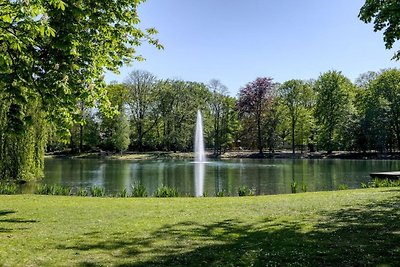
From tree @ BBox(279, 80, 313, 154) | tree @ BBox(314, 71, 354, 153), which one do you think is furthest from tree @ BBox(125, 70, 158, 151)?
tree @ BBox(314, 71, 354, 153)

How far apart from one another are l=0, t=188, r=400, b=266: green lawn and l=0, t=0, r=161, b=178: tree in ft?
9.34

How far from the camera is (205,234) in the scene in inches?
372

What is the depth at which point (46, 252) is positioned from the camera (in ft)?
25.5

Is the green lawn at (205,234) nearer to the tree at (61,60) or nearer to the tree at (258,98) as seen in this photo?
the tree at (61,60)

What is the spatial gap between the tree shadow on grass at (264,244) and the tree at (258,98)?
68.3 meters

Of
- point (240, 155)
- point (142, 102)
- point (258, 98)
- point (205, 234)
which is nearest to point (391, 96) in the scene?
point (258, 98)

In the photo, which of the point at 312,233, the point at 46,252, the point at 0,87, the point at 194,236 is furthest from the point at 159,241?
the point at 0,87

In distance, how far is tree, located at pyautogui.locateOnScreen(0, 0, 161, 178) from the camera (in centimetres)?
914

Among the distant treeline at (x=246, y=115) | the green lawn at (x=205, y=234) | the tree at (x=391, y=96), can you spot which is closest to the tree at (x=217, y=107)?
the distant treeline at (x=246, y=115)

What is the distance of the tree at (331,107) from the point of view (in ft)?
238

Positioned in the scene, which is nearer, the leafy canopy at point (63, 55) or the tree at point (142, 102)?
the leafy canopy at point (63, 55)

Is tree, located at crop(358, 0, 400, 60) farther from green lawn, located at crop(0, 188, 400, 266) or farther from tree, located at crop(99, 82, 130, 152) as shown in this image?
tree, located at crop(99, 82, 130, 152)

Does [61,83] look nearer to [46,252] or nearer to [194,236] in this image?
[46,252]

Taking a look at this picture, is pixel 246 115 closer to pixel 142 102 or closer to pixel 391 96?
pixel 142 102
